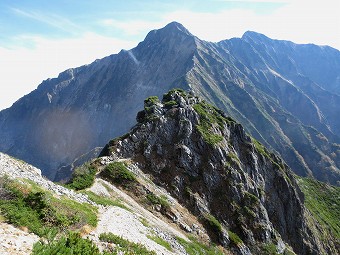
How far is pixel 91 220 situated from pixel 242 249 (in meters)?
36.1

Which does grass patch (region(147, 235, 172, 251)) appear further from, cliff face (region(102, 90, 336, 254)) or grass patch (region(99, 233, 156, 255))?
cliff face (region(102, 90, 336, 254))

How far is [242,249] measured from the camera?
183ft

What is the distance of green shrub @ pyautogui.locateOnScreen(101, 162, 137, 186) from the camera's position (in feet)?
173

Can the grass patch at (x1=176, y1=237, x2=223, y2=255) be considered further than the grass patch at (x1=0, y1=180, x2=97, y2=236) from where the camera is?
Yes

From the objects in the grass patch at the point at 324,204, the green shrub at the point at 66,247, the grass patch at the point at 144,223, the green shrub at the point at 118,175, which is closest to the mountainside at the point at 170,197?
the green shrub at the point at 66,247

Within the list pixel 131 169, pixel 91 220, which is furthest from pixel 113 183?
pixel 91 220

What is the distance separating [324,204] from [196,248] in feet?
359

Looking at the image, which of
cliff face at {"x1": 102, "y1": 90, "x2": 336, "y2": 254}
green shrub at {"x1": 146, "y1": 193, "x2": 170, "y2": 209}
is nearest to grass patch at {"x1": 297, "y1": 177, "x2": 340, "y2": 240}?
cliff face at {"x1": 102, "y1": 90, "x2": 336, "y2": 254}

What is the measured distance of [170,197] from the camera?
186 ft

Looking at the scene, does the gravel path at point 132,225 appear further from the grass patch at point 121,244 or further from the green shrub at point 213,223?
the green shrub at point 213,223

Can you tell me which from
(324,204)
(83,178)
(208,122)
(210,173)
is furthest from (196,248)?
(324,204)

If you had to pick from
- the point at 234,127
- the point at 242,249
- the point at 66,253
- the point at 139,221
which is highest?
the point at 234,127

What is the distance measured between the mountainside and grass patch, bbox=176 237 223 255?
21cm

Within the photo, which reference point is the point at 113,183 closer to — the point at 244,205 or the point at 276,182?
the point at 244,205
